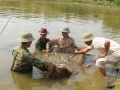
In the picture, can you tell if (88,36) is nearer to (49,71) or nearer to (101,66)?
(101,66)

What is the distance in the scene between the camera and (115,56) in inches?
207

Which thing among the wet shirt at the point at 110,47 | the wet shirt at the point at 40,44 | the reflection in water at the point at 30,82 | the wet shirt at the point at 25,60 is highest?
the wet shirt at the point at 110,47

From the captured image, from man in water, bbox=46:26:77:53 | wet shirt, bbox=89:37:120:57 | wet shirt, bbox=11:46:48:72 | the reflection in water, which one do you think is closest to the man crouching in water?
wet shirt, bbox=11:46:48:72

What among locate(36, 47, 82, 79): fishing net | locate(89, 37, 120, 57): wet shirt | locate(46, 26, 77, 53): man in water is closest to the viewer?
locate(36, 47, 82, 79): fishing net

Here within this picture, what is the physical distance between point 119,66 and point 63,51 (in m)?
2.24

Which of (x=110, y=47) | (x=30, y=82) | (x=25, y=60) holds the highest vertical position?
(x=110, y=47)

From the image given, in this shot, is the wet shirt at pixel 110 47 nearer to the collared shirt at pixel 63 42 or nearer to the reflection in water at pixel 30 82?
the reflection in water at pixel 30 82

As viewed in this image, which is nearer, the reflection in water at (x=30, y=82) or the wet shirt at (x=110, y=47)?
the reflection in water at (x=30, y=82)

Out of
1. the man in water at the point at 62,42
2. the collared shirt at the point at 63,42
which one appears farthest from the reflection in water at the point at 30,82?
the collared shirt at the point at 63,42

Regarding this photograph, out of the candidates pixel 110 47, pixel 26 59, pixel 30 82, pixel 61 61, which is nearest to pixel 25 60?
pixel 26 59

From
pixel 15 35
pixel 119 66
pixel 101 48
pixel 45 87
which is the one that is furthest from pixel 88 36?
pixel 15 35

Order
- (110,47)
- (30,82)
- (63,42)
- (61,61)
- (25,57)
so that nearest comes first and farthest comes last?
1. (25,57)
2. (30,82)
3. (110,47)
4. (61,61)
5. (63,42)

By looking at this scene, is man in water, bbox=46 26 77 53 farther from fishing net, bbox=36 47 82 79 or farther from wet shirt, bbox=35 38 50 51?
wet shirt, bbox=35 38 50 51

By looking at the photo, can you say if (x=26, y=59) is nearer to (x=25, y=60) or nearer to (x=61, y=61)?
(x=25, y=60)
